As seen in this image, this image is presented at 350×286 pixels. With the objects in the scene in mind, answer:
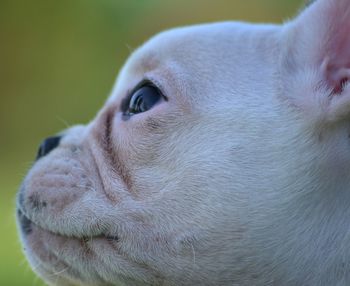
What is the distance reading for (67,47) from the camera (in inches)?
328

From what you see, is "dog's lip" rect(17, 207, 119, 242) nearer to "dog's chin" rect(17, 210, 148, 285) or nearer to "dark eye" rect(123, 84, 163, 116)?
"dog's chin" rect(17, 210, 148, 285)

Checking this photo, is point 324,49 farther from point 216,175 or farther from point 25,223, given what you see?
point 25,223

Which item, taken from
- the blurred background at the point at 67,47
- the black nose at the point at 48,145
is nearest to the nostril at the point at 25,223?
the black nose at the point at 48,145

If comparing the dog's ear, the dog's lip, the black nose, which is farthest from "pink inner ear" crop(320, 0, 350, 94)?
the black nose

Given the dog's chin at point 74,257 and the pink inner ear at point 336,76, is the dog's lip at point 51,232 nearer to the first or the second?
the dog's chin at point 74,257

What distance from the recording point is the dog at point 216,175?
1571 millimetres

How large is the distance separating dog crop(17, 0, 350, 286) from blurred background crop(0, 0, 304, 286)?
5125 mm

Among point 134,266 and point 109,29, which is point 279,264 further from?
point 109,29

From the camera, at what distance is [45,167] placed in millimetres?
1930

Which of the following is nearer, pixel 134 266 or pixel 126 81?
pixel 134 266

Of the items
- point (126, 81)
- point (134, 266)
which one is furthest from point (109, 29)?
point (134, 266)

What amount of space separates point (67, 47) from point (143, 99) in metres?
6.68

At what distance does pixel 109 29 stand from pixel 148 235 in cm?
709

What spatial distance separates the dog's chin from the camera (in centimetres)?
167
